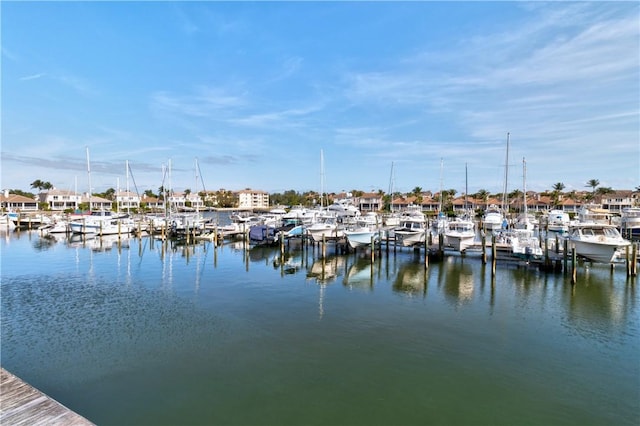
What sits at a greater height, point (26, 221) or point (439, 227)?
point (439, 227)

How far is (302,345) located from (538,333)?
10.5 m

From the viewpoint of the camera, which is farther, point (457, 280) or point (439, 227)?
point (439, 227)

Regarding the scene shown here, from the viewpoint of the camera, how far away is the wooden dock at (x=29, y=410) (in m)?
7.59

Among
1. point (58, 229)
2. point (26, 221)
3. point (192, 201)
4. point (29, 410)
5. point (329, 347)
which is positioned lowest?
point (329, 347)

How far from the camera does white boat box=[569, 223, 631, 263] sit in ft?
83.0

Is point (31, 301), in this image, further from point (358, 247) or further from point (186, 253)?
point (358, 247)

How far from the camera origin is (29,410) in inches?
314

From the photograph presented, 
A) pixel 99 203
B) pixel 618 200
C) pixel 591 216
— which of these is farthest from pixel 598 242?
pixel 99 203

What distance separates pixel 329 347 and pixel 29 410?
950cm

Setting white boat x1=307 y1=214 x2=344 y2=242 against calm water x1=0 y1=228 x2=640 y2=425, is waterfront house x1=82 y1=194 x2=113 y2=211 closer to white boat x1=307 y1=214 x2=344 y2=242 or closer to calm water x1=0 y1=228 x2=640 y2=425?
white boat x1=307 y1=214 x2=344 y2=242

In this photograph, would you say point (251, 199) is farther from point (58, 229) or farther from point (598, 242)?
point (598, 242)

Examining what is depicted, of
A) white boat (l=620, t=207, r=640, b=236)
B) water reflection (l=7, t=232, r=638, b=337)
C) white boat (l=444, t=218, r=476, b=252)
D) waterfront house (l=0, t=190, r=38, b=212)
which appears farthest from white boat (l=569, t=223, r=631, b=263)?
waterfront house (l=0, t=190, r=38, b=212)

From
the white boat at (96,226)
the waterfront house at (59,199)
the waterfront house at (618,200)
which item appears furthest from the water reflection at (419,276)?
the waterfront house at (618,200)

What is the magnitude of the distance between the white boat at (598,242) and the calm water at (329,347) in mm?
1486
